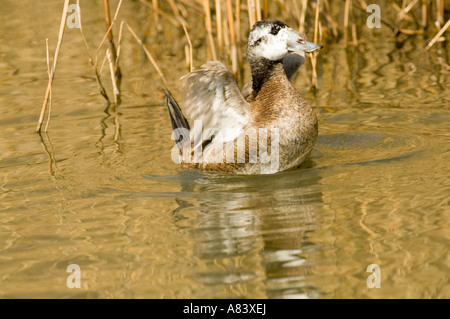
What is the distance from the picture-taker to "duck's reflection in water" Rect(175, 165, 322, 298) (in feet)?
12.8

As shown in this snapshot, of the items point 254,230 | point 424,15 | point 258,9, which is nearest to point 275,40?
point 254,230

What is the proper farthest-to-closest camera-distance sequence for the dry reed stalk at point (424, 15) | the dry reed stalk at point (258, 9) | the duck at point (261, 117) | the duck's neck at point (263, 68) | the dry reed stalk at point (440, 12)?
1. the dry reed stalk at point (424, 15)
2. the dry reed stalk at point (440, 12)
3. the dry reed stalk at point (258, 9)
4. the duck's neck at point (263, 68)
5. the duck at point (261, 117)

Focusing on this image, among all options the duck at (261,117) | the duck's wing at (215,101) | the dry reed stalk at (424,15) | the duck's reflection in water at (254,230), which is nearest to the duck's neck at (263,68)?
the duck at (261,117)

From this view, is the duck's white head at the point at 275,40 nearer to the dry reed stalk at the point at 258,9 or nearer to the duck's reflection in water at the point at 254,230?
the duck's reflection in water at the point at 254,230

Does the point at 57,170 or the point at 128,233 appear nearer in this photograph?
the point at 128,233

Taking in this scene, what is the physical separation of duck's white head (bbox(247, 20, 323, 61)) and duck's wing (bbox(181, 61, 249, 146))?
1.43 feet

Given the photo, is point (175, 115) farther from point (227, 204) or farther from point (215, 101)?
point (227, 204)

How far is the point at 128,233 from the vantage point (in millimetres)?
4656

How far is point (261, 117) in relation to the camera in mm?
5559

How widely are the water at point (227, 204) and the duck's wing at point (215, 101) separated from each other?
43 cm

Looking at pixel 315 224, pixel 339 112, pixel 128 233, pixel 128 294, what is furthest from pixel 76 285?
pixel 339 112

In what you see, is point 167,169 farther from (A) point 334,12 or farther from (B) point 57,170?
(A) point 334,12

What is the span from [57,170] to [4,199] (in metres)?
0.68

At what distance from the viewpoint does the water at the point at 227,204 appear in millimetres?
3975
